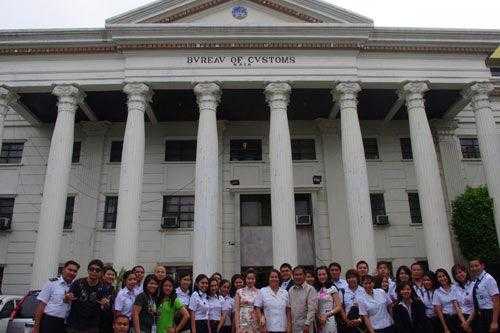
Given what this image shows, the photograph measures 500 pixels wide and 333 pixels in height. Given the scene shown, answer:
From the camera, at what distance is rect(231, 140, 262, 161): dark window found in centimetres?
2195

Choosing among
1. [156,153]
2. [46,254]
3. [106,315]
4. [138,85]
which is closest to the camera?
[106,315]

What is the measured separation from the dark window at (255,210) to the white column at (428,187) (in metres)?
7.31

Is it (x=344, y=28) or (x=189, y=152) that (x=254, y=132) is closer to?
(x=189, y=152)

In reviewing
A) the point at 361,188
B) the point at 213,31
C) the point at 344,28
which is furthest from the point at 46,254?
the point at 344,28

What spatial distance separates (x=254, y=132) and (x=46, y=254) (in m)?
11.4

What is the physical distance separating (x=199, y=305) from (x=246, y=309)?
1.00m

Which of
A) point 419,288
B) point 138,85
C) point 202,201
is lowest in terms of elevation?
point 419,288

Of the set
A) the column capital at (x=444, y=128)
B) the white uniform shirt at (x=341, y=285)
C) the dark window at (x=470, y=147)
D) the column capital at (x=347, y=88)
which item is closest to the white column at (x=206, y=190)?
the column capital at (x=347, y=88)

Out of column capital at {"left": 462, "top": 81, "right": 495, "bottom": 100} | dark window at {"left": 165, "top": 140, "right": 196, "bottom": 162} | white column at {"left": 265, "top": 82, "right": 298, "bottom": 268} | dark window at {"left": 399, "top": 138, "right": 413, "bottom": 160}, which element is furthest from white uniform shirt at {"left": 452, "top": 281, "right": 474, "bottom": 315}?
dark window at {"left": 165, "top": 140, "right": 196, "bottom": 162}

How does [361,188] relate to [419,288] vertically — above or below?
above

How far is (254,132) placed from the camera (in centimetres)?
2242

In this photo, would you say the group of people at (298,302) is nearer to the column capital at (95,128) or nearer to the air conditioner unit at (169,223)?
the air conditioner unit at (169,223)

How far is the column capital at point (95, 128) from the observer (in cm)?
2197

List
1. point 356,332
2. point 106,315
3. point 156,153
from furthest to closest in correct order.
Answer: point 156,153, point 356,332, point 106,315
